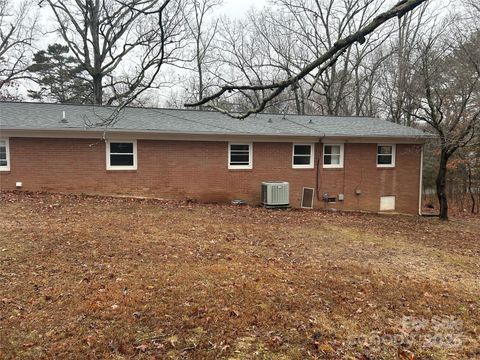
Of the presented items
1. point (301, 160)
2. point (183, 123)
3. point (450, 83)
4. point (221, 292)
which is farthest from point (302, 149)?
point (221, 292)

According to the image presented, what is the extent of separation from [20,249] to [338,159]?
12177 millimetres

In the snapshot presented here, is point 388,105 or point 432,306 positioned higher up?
point 388,105

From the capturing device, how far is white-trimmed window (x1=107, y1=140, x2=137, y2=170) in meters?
12.8

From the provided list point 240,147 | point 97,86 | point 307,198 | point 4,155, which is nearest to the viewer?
point 4,155

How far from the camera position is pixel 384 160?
15758 millimetres

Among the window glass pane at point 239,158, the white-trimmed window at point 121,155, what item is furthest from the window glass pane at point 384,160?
the white-trimmed window at point 121,155

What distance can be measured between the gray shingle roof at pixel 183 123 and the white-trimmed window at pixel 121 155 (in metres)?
0.68

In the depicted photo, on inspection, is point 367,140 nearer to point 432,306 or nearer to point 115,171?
point 115,171

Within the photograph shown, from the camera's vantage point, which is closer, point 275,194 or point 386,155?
point 275,194

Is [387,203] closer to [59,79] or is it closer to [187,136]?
[187,136]

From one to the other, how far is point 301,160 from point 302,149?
17.8 inches

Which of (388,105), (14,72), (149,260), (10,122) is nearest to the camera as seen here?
(149,260)

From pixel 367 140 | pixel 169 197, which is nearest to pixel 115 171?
pixel 169 197

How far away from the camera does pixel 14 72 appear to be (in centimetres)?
2303
